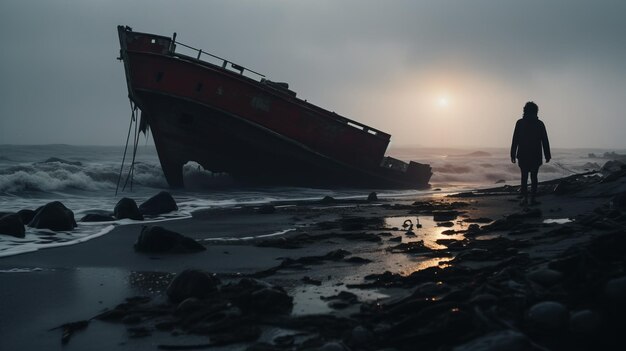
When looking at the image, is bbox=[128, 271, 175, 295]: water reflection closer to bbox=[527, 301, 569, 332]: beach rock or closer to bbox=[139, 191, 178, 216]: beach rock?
bbox=[527, 301, 569, 332]: beach rock

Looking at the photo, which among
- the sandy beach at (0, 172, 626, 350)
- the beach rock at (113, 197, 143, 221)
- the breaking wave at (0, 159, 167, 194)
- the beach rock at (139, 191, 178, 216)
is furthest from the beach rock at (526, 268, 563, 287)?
the breaking wave at (0, 159, 167, 194)

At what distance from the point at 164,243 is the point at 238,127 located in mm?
13537

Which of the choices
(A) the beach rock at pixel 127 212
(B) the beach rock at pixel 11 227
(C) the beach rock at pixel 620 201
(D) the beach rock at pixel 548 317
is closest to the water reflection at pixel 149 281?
(D) the beach rock at pixel 548 317

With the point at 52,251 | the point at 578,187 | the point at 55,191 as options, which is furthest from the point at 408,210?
the point at 55,191

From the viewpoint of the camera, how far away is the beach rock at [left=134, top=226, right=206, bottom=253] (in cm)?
715

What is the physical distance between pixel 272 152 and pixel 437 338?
18.5m

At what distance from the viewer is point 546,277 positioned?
3.60m

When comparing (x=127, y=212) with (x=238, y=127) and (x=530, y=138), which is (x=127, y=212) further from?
(x=238, y=127)

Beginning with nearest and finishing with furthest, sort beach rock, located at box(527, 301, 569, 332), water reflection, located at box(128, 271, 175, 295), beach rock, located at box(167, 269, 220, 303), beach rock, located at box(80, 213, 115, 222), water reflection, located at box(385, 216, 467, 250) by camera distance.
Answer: beach rock, located at box(527, 301, 569, 332)
beach rock, located at box(167, 269, 220, 303)
water reflection, located at box(128, 271, 175, 295)
water reflection, located at box(385, 216, 467, 250)
beach rock, located at box(80, 213, 115, 222)

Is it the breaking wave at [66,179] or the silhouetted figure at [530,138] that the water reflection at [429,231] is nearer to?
the silhouetted figure at [530,138]

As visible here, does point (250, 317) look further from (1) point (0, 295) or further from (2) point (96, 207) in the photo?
(2) point (96, 207)

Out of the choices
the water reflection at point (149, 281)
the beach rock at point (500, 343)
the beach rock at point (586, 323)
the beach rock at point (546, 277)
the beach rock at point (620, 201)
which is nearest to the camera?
the beach rock at point (500, 343)

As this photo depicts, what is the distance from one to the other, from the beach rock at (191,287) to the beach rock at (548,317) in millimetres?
2634

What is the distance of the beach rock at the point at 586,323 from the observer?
2.74 meters
